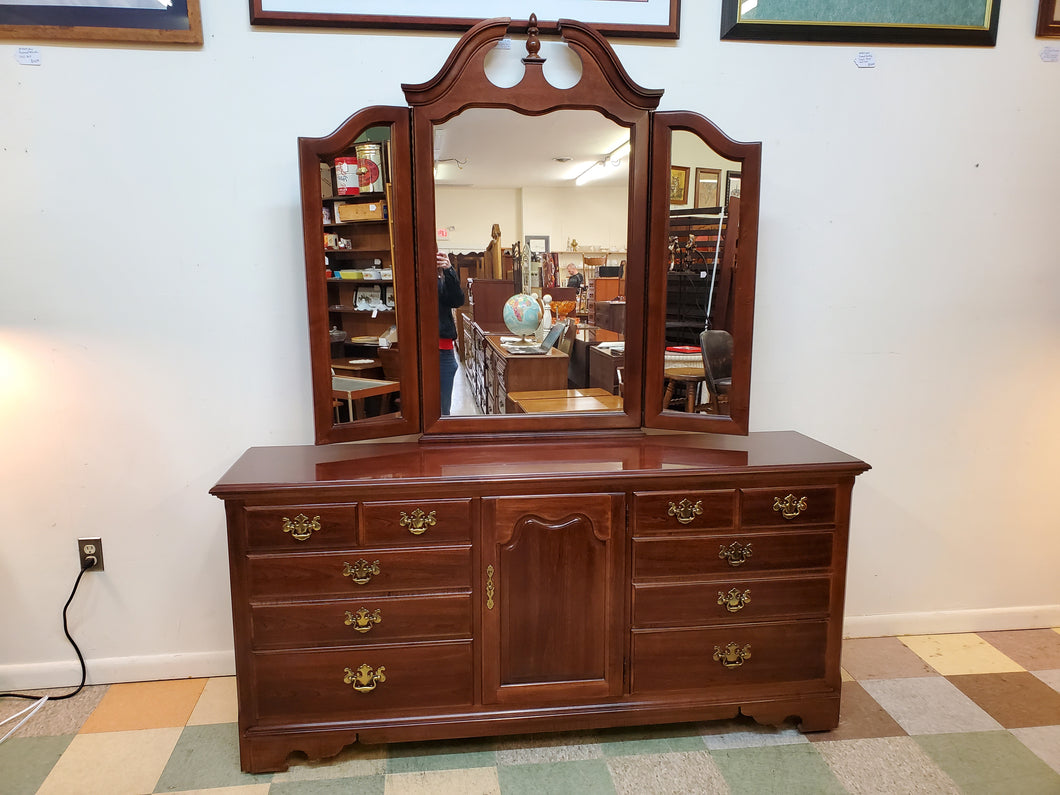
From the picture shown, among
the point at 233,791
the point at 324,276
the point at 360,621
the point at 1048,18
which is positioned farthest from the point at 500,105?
the point at 233,791

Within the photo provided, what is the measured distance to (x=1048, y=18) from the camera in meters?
2.06

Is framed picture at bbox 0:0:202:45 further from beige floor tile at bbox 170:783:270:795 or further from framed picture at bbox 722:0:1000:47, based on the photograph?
beige floor tile at bbox 170:783:270:795

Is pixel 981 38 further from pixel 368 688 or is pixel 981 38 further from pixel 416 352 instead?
pixel 368 688

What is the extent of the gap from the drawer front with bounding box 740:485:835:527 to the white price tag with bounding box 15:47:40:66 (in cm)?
219

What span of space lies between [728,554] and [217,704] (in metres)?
1.53

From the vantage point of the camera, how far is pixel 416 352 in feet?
6.33

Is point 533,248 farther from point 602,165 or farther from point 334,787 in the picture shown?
point 334,787

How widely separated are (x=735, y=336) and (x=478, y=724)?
127 cm

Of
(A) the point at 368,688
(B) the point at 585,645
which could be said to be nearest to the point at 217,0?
(A) the point at 368,688

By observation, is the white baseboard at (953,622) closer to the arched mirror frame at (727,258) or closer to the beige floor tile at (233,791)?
the arched mirror frame at (727,258)

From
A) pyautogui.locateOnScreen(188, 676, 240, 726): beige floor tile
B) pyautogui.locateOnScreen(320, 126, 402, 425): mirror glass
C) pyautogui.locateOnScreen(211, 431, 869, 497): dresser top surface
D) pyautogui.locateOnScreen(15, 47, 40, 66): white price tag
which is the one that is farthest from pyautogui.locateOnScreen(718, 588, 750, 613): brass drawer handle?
pyautogui.locateOnScreen(15, 47, 40, 66): white price tag

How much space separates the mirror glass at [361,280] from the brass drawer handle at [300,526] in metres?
0.36

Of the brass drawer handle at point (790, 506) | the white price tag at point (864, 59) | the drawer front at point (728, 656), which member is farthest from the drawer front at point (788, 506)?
the white price tag at point (864, 59)

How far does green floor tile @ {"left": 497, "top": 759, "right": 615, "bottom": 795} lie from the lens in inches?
64.8
